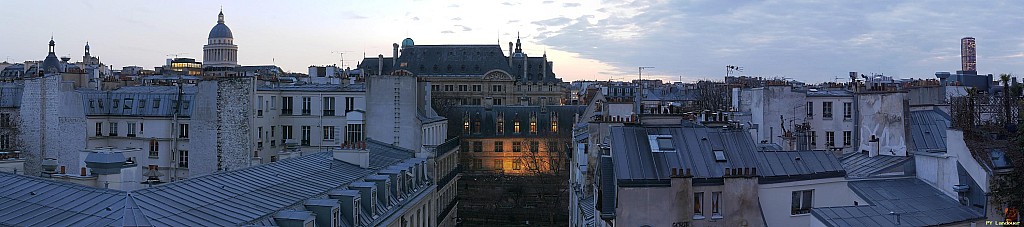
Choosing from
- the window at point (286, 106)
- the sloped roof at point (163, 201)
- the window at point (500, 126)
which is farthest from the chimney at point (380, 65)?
the sloped roof at point (163, 201)

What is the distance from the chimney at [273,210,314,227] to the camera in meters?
16.2

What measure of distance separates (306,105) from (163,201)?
25.6 meters

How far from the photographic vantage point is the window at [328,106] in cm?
4083

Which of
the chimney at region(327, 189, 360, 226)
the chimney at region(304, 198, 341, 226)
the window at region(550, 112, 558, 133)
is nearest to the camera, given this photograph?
the chimney at region(304, 198, 341, 226)

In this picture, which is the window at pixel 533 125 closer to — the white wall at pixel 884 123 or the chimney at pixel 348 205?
the white wall at pixel 884 123

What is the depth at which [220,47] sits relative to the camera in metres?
167

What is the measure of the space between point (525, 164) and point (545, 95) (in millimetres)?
41160

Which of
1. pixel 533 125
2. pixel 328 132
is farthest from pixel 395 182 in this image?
pixel 533 125

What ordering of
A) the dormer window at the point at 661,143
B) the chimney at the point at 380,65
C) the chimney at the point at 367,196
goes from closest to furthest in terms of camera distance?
the dormer window at the point at 661,143 → the chimney at the point at 367,196 → the chimney at the point at 380,65

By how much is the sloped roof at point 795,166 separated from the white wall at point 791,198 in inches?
5.4

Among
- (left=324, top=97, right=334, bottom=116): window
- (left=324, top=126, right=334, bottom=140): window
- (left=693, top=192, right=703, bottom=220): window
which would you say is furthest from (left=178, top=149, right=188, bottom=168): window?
(left=693, top=192, right=703, bottom=220): window

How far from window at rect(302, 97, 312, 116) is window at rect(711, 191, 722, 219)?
26024 millimetres

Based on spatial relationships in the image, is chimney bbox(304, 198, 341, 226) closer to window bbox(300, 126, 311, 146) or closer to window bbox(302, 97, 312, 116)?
window bbox(300, 126, 311, 146)

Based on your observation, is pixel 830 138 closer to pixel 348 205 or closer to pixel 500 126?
pixel 348 205
